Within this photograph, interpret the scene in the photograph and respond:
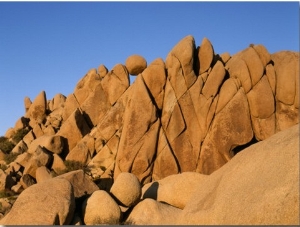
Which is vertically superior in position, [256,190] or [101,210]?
[256,190]

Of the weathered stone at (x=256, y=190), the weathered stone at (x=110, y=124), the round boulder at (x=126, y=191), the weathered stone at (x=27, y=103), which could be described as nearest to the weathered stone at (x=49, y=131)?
the weathered stone at (x=110, y=124)

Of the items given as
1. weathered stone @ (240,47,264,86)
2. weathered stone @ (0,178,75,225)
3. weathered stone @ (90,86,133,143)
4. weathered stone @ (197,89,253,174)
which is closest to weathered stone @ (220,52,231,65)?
weathered stone @ (240,47,264,86)

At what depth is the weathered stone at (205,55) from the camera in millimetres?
38500

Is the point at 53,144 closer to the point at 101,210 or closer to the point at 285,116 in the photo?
the point at 285,116

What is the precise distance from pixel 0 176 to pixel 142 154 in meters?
12.7

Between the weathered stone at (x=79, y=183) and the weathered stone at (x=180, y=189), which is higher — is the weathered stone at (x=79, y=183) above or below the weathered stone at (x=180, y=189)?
above

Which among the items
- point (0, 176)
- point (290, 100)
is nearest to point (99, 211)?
point (0, 176)

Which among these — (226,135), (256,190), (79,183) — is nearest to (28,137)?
(226,135)

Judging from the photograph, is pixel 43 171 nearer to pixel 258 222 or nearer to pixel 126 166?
pixel 126 166

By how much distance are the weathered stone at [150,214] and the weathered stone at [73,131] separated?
23.7m

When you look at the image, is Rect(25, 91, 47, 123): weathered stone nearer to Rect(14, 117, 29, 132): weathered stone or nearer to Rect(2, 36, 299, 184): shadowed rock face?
Rect(14, 117, 29, 132): weathered stone

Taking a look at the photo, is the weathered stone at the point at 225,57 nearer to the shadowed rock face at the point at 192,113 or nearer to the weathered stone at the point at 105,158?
the shadowed rock face at the point at 192,113

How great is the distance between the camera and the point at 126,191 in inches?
744

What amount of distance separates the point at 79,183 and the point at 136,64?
22.6 m
